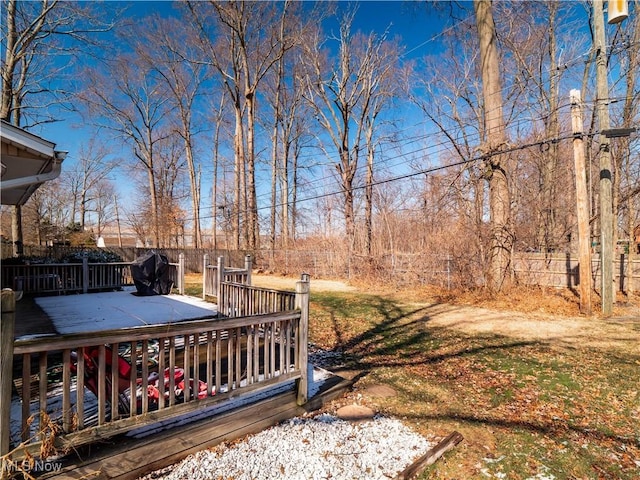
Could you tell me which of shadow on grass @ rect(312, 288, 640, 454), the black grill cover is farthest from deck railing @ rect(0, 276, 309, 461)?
the black grill cover

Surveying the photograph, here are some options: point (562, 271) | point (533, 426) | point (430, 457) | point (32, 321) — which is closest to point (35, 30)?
point (32, 321)

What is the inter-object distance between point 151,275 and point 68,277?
8.09 ft

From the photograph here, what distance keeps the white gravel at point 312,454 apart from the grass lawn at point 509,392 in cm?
26

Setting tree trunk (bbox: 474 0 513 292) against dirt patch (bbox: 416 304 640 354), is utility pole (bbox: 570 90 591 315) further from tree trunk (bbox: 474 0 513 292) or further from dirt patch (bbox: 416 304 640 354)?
tree trunk (bbox: 474 0 513 292)

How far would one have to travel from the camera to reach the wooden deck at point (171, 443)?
207cm

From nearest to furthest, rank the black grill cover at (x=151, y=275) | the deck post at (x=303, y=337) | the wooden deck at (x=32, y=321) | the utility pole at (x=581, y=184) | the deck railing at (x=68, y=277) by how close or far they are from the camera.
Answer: the deck post at (x=303, y=337) < the wooden deck at (x=32, y=321) < the utility pole at (x=581, y=184) < the deck railing at (x=68, y=277) < the black grill cover at (x=151, y=275)

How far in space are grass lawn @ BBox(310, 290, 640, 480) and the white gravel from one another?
26 cm

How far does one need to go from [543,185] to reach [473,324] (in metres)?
11.3

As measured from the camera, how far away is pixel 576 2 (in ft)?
43.0

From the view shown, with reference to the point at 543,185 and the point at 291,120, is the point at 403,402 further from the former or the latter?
the point at 291,120

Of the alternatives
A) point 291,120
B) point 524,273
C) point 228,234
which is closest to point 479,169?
point 524,273

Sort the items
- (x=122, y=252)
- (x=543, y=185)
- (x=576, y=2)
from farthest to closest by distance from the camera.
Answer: (x=122, y=252), (x=543, y=185), (x=576, y=2)

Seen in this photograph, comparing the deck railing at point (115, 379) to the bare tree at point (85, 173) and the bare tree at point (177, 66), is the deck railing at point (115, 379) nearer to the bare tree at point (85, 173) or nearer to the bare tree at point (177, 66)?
the bare tree at point (177, 66)

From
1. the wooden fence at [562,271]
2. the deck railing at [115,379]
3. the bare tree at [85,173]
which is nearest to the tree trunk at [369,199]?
the wooden fence at [562,271]
